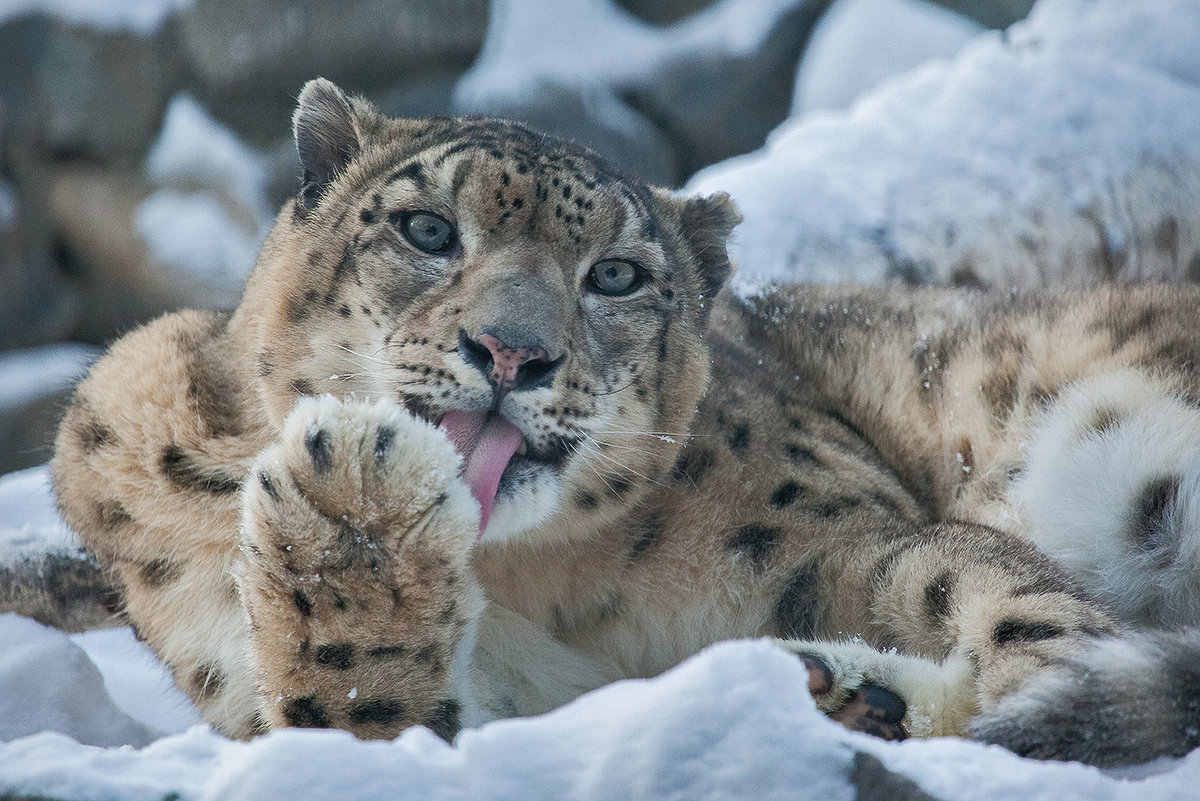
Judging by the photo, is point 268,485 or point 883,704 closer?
point 268,485

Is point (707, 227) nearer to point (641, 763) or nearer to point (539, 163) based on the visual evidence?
point (539, 163)

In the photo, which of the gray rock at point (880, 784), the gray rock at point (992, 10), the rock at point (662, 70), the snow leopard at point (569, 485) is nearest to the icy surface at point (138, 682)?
the snow leopard at point (569, 485)

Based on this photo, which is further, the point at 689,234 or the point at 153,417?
the point at 689,234

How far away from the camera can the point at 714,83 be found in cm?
1144

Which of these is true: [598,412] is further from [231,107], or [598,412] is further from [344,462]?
[231,107]

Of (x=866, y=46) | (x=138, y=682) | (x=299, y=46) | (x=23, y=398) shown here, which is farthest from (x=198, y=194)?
(x=138, y=682)

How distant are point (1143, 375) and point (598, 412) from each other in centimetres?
156

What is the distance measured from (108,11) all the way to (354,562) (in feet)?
34.8

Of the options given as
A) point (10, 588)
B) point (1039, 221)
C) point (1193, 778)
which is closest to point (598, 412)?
point (1193, 778)

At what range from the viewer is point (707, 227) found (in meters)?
3.01

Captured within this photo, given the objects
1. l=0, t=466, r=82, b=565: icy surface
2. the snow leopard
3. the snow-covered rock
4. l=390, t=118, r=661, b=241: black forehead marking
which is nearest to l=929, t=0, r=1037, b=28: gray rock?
the snow leopard

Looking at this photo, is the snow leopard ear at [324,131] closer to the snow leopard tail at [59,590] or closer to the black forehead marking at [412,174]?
the black forehead marking at [412,174]

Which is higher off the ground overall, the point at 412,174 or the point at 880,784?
the point at 412,174

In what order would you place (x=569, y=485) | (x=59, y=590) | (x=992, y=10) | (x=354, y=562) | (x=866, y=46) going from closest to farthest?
(x=354, y=562) → (x=569, y=485) → (x=59, y=590) → (x=866, y=46) → (x=992, y=10)
